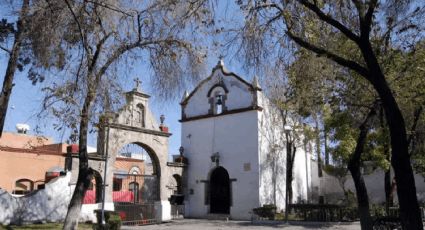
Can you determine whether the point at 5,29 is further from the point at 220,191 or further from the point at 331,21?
the point at 220,191

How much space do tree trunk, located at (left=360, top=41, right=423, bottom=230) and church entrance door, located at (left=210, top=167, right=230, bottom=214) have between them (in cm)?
1944

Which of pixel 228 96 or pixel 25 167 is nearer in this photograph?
pixel 228 96

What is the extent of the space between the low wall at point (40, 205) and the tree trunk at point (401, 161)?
14.0 m

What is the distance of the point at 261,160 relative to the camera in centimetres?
2536

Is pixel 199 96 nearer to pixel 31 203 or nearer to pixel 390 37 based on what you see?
pixel 31 203

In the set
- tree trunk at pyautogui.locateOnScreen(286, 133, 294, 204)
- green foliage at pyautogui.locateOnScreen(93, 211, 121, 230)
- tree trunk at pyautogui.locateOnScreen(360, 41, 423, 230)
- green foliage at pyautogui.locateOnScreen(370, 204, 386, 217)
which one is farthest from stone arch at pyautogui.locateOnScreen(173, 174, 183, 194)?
tree trunk at pyautogui.locateOnScreen(360, 41, 423, 230)

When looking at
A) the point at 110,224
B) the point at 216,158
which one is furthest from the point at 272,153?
the point at 110,224

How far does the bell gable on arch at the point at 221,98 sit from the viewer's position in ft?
86.0

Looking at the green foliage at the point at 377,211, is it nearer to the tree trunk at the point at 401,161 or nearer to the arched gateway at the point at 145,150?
the arched gateway at the point at 145,150

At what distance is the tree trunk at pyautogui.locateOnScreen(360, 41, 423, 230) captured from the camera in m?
7.36

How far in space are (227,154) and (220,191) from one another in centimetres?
237

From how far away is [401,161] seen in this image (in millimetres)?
7574

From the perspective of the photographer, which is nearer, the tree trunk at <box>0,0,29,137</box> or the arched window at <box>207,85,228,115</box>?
the tree trunk at <box>0,0,29,137</box>

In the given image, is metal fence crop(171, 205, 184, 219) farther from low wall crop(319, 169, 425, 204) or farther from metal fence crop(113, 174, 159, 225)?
low wall crop(319, 169, 425, 204)
